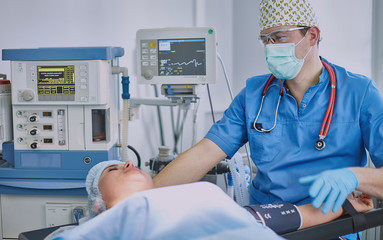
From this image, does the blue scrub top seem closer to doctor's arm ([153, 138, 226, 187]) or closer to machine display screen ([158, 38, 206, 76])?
doctor's arm ([153, 138, 226, 187])

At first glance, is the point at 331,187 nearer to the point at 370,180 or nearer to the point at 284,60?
the point at 370,180

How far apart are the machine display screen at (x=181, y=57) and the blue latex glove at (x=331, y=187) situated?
38.7 inches

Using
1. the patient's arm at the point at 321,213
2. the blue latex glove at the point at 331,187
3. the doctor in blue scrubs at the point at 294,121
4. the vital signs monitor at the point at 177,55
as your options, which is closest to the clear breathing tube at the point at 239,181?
the doctor in blue scrubs at the point at 294,121

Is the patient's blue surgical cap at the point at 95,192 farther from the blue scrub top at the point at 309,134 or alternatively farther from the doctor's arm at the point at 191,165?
the blue scrub top at the point at 309,134

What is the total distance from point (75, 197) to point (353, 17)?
1.85 m

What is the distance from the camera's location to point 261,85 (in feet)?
6.14

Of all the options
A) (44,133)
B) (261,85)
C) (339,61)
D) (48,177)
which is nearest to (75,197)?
(48,177)

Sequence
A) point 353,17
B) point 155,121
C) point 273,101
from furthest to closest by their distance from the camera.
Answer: point 155,121 → point 353,17 → point 273,101

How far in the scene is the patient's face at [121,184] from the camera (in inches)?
55.5

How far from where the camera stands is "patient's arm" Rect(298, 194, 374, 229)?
1446 millimetres

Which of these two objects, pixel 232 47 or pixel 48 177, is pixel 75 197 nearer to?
pixel 48 177

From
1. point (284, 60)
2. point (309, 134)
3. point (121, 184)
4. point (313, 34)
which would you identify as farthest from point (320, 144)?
point (121, 184)

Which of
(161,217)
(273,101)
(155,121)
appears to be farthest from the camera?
(155,121)

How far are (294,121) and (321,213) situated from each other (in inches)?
15.4
